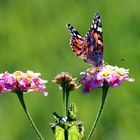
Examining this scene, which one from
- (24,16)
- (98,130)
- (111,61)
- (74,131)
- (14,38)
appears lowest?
(74,131)

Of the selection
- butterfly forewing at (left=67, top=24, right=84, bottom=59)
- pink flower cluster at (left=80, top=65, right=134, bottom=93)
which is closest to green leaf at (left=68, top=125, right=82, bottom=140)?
pink flower cluster at (left=80, top=65, right=134, bottom=93)

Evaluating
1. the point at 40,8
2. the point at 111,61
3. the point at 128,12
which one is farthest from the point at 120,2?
the point at 111,61

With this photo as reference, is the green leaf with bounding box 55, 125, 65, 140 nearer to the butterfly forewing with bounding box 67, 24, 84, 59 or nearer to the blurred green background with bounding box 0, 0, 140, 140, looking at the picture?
the butterfly forewing with bounding box 67, 24, 84, 59

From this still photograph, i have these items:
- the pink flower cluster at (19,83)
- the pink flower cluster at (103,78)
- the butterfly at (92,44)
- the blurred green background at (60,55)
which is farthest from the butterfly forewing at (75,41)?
the blurred green background at (60,55)

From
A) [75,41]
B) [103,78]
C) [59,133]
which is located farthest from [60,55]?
[59,133]

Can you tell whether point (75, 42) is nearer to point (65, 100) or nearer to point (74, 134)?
point (65, 100)

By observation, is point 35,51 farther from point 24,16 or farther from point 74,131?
point 74,131
